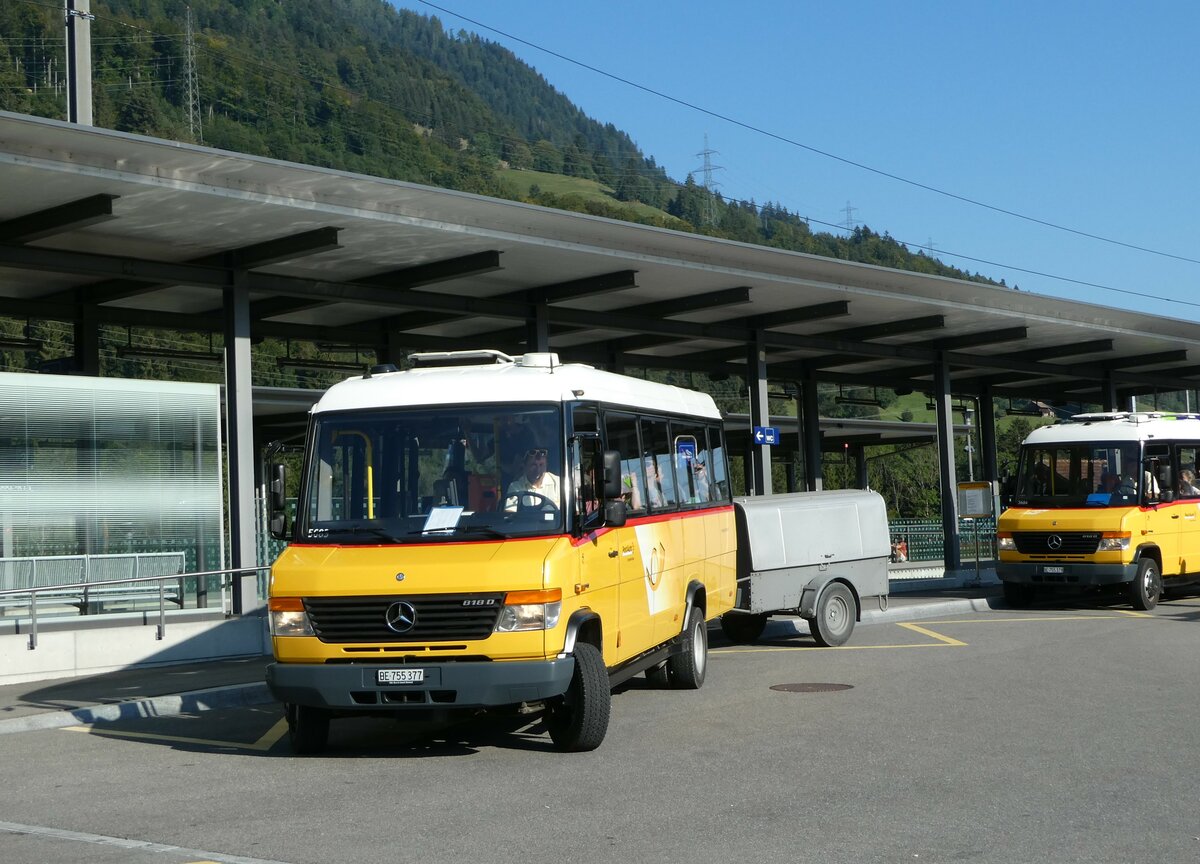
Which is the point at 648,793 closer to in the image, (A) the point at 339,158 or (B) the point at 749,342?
(B) the point at 749,342

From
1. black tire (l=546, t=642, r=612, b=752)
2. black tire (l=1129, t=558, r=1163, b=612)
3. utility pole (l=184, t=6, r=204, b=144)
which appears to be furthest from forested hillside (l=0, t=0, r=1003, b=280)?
black tire (l=546, t=642, r=612, b=752)

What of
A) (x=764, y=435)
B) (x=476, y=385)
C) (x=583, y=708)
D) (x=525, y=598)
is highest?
(x=764, y=435)

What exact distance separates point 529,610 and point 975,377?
33.4 m

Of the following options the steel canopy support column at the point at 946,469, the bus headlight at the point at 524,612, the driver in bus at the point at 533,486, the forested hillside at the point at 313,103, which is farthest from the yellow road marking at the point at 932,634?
the forested hillside at the point at 313,103

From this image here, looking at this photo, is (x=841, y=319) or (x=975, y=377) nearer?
(x=841, y=319)

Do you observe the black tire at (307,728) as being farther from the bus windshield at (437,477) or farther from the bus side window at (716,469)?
the bus side window at (716,469)

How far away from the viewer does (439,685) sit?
379 inches

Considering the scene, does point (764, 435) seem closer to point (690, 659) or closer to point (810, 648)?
point (810, 648)

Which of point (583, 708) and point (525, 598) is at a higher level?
point (525, 598)

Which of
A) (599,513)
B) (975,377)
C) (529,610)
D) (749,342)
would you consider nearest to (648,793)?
(529,610)

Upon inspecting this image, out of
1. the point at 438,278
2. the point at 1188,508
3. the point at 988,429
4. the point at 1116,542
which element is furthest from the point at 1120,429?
the point at 988,429

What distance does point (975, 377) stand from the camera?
134 feet

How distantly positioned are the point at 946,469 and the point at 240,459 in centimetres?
1885

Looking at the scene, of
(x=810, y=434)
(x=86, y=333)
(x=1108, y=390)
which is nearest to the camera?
(x=86, y=333)
